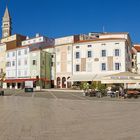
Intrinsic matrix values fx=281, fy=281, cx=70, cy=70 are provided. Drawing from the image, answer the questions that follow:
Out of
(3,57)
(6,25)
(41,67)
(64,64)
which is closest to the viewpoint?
(64,64)

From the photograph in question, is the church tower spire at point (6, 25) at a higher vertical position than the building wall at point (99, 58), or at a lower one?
higher

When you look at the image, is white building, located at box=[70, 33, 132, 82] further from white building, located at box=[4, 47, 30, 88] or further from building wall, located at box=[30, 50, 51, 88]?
white building, located at box=[4, 47, 30, 88]

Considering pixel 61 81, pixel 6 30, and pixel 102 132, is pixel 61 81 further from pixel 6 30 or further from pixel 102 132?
pixel 102 132

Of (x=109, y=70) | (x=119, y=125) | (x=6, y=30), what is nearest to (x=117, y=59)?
(x=109, y=70)

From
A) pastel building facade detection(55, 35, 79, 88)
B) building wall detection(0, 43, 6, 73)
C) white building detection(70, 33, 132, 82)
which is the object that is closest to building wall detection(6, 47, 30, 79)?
building wall detection(0, 43, 6, 73)

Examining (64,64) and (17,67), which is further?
(17,67)

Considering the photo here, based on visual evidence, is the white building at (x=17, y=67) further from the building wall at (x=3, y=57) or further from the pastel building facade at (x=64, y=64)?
the pastel building facade at (x=64, y=64)

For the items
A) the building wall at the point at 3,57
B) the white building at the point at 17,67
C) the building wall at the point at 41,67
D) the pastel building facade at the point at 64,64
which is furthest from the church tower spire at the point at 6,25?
the pastel building facade at the point at 64,64

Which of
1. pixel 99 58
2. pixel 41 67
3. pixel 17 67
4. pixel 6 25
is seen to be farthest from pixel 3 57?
pixel 99 58

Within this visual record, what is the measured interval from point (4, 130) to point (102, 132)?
3364mm

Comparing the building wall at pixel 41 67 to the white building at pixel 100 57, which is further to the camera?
→ the building wall at pixel 41 67

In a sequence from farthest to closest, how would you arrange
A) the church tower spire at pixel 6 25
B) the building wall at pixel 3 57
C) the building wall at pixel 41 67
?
the church tower spire at pixel 6 25 → the building wall at pixel 3 57 → the building wall at pixel 41 67

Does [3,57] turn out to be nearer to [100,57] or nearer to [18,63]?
[18,63]

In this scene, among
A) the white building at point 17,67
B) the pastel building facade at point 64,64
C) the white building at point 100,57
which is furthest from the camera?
the white building at point 17,67
